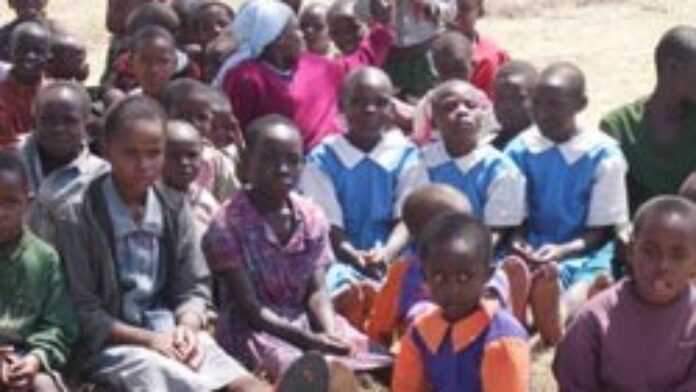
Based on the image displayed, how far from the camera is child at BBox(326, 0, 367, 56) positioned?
23.6 ft

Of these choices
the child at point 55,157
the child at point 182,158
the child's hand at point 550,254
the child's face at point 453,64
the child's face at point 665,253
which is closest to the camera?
the child's face at point 665,253

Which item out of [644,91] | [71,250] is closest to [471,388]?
[71,250]

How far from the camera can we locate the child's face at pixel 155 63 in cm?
616

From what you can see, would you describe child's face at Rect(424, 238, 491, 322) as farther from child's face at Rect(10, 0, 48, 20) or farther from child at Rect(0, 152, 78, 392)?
child's face at Rect(10, 0, 48, 20)

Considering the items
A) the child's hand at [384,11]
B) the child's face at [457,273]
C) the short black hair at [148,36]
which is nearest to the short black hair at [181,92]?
the short black hair at [148,36]

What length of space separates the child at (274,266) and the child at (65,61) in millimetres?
1911

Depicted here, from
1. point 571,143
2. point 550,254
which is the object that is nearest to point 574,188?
point 571,143

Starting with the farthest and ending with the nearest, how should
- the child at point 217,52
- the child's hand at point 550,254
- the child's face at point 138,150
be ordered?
the child at point 217,52, the child's hand at point 550,254, the child's face at point 138,150

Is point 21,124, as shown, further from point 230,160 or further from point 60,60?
point 230,160

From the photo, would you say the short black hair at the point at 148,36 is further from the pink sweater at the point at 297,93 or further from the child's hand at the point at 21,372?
the child's hand at the point at 21,372

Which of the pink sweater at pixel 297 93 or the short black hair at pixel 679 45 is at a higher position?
the short black hair at pixel 679 45

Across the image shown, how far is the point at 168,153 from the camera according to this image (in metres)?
5.08

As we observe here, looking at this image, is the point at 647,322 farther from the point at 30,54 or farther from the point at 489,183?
the point at 30,54

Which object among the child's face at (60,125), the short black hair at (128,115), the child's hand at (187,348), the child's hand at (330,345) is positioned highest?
the short black hair at (128,115)
